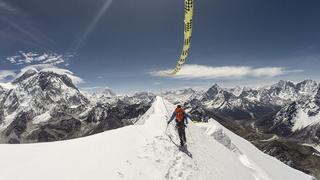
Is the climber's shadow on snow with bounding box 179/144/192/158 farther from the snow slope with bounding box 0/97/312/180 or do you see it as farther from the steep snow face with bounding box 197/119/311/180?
the steep snow face with bounding box 197/119/311/180

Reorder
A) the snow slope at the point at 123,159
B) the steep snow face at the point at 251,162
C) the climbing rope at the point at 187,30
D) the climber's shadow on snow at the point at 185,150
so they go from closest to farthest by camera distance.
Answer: the snow slope at the point at 123,159 < the climbing rope at the point at 187,30 < the climber's shadow on snow at the point at 185,150 < the steep snow face at the point at 251,162

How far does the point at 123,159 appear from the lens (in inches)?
828

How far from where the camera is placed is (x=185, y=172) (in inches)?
947

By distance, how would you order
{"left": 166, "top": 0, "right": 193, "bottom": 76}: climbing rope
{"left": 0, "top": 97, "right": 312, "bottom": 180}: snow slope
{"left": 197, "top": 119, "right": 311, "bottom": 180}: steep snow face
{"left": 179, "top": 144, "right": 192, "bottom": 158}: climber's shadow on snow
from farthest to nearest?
{"left": 197, "top": 119, "right": 311, "bottom": 180}: steep snow face
{"left": 179, "top": 144, "right": 192, "bottom": 158}: climber's shadow on snow
{"left": 166, "top": 0, "right": 193, "bottom": 76}: climbing rope
{"left": 0, "top": 97, "right": 312, "bottom": 180}: snow slope

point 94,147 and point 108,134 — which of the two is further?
point 108,134

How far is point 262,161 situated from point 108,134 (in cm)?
3390

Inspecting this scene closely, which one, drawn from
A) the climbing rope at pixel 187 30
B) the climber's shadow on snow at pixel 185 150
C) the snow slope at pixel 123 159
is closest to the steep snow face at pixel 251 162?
the snow slope at pixel 123 159

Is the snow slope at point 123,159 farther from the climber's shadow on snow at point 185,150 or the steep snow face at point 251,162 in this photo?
the steep snow face at point 251,162

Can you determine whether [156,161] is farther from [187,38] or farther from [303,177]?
[303,177]

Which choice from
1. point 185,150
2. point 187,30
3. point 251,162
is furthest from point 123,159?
point 251,162

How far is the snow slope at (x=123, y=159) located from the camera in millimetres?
16719

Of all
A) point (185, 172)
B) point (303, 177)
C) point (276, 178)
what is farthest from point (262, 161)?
point (185, 172)

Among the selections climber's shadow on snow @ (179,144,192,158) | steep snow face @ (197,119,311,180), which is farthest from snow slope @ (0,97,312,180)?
steep snow face @ (197,119,311,180)

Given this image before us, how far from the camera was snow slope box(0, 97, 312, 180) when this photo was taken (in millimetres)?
16719
